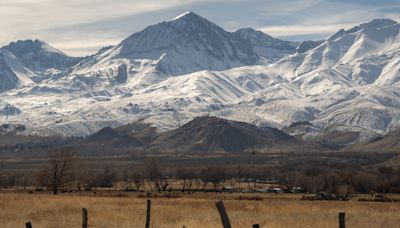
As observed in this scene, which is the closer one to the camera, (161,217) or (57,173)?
(161,217)

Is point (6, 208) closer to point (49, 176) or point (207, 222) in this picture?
point (207, 222)

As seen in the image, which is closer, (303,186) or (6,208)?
(6,208)

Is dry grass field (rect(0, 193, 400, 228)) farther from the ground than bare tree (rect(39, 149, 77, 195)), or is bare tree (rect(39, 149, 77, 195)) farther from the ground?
bare tree (rect(39, 149, 77, 195))

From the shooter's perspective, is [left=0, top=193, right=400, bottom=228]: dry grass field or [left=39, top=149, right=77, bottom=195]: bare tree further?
[left=39, top=149, right=77, bottom=195]: bare tree

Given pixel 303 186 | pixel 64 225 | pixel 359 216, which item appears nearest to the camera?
pixel 64 225

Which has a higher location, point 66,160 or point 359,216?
point 66,160

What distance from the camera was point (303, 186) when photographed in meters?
176

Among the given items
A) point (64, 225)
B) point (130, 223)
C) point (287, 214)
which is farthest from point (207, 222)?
point (287, 214)

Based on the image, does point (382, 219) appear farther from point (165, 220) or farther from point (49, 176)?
point (49, 176)

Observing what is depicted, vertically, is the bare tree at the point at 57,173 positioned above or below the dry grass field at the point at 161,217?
above

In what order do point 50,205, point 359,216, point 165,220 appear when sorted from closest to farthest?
1. point 165,220
2. point 359,216
3. point 50,205

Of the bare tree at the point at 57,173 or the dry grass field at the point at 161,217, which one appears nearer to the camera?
the dry grass field at the point at 161,217

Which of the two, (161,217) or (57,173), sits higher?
(57,173)

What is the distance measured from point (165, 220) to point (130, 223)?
18.4ft
